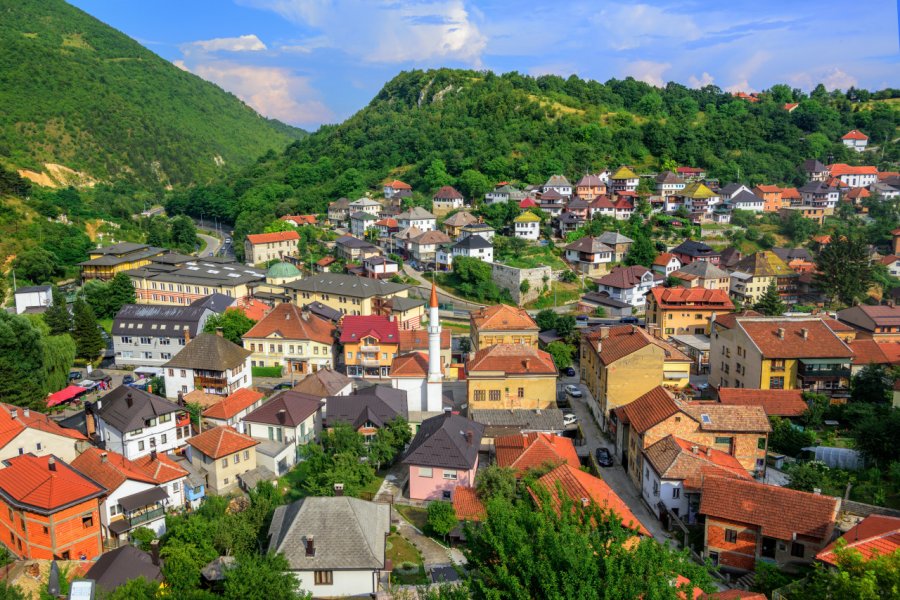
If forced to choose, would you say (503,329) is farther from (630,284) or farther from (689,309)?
(630,284)

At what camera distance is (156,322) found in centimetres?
4397

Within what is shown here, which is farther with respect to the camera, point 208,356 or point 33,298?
point 33,298

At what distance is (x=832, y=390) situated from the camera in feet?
119

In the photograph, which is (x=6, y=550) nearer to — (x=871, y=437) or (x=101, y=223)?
(x=871, y=437)

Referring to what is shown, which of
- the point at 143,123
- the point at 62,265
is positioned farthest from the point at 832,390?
the point at 143,123

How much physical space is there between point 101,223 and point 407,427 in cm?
6351

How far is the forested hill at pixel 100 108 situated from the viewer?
101m

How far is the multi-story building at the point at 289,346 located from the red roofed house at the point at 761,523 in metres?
27.9

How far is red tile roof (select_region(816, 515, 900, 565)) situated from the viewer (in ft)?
56.5

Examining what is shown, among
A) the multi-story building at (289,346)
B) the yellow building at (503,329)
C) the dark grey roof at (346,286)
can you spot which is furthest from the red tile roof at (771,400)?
the dark grey roof at (346,286)

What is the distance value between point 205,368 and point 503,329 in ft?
60.5

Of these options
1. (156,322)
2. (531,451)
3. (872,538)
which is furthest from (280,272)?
(872,538)

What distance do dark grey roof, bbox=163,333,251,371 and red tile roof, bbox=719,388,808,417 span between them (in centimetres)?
2671

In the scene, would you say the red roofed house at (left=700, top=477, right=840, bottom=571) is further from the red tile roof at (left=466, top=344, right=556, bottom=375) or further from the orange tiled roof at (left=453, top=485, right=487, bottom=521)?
the red tile roof at (left=466, top=344, right=556, bottom=375)
